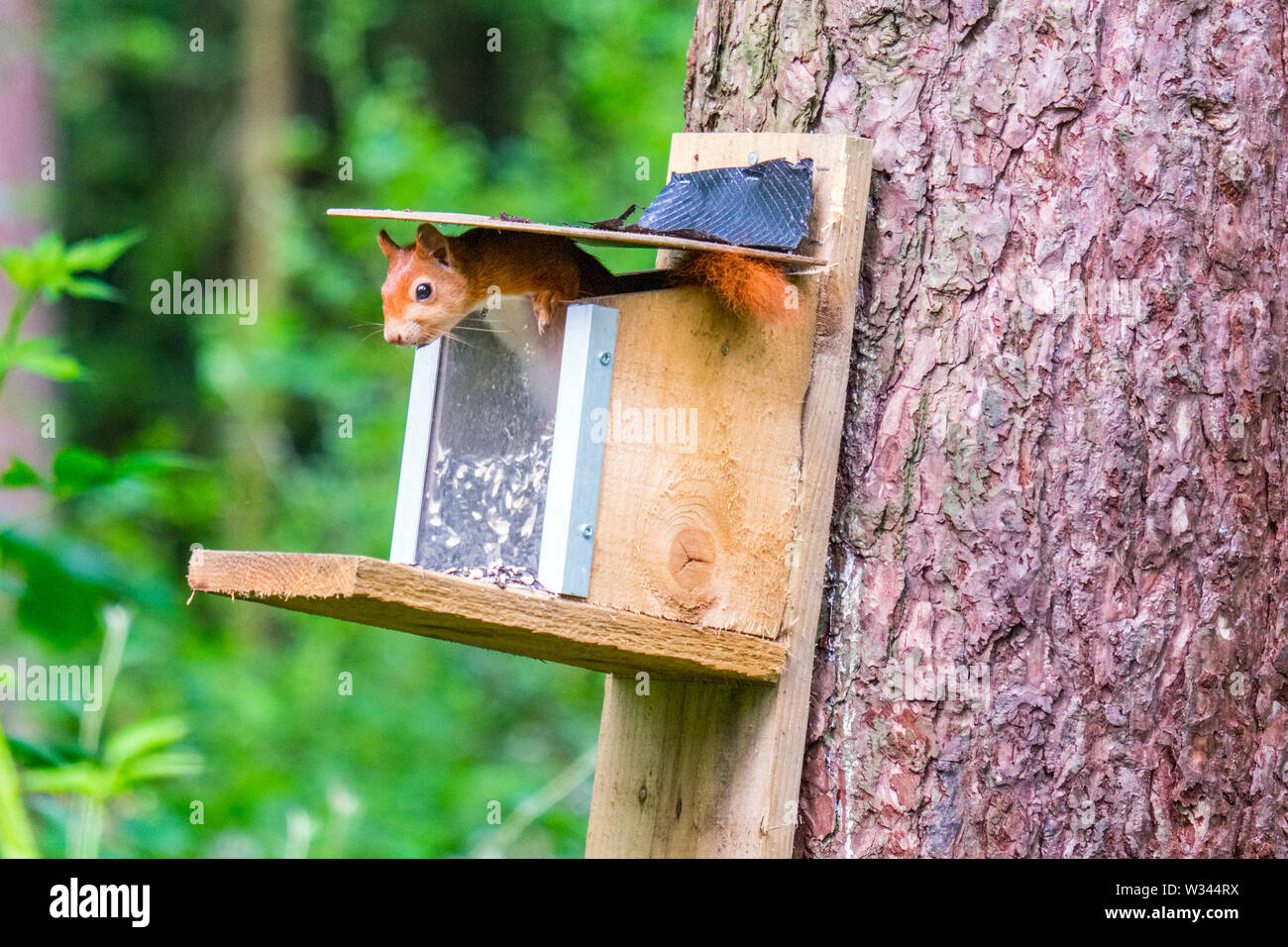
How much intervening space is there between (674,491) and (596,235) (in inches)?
15.5

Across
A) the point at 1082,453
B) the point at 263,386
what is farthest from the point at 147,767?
the point at 263,386

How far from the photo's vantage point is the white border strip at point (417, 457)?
2.13 m

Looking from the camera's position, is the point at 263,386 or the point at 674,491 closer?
the point at 674,491

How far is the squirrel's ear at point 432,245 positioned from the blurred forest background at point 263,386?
20.6 inches

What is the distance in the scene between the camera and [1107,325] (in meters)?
1.90

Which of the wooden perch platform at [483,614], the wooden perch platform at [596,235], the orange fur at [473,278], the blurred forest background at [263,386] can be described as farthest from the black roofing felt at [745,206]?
the blurred forest background at [263,386]

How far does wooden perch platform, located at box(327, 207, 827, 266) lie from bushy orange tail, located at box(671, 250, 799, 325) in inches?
1.1

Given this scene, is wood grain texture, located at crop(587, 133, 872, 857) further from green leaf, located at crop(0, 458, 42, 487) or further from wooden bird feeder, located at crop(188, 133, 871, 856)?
green leaf, located at crop(0, 458, 42, 487)

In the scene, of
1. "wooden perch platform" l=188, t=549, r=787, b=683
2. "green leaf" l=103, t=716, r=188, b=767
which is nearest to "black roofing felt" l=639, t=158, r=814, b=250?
"wooden perch platform" l=188, t=549, r=787, b=683

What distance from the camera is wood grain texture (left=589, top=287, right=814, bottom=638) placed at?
6.25 ft

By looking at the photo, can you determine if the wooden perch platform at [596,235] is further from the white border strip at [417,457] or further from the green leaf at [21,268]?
the green leaf at [21,268]

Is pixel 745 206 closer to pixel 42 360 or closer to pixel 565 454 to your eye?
pixel 565 454

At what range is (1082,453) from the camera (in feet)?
6.22
